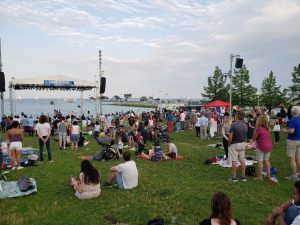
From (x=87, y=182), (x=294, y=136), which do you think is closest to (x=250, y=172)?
(x=294, y=136)

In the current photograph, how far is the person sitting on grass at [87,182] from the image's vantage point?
6.88 meters

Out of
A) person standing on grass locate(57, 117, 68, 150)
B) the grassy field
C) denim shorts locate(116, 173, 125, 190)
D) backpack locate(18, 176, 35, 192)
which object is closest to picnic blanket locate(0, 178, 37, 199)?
backpack locate(18, 176, 35, 192)

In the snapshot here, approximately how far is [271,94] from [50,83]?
110ft

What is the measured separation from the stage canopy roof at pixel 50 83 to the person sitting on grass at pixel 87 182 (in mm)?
16867

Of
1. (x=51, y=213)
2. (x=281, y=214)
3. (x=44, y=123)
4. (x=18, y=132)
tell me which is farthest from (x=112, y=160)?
(x=281, y=214)

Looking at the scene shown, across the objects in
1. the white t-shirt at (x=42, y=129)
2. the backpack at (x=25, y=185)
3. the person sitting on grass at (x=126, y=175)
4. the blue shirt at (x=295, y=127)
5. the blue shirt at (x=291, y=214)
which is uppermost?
the blue shirt at (x=295, y=127)

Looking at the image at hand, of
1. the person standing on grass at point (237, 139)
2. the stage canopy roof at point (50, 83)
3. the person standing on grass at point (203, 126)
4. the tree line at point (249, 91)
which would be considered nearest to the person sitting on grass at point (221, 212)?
the person standing on grass at point (237, 139)

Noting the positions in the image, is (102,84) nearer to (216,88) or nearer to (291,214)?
(291,214)

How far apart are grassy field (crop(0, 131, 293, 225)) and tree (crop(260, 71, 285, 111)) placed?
123 ft

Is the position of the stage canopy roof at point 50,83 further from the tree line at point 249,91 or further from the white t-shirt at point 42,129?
the tree line at point 249,91

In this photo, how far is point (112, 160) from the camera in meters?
12.2

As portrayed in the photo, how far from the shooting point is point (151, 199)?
22.7 feet

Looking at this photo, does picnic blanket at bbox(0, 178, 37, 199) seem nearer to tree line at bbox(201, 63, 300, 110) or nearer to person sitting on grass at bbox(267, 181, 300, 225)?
person sitting on grass at bbox(267, 181, 300, 225)

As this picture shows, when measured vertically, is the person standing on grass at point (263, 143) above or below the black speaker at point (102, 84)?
below
